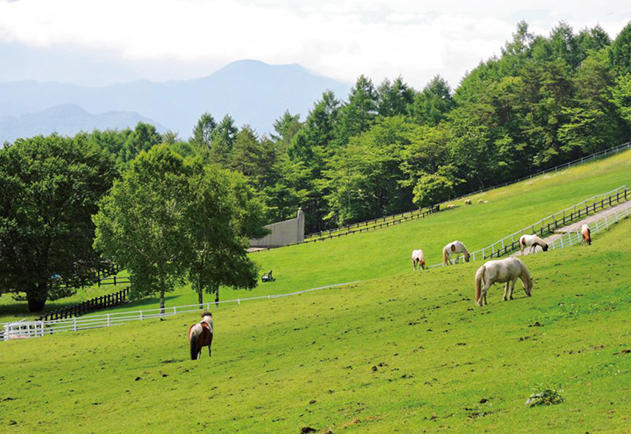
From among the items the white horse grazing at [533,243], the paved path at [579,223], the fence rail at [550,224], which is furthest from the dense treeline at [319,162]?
the paved path at [579,223]

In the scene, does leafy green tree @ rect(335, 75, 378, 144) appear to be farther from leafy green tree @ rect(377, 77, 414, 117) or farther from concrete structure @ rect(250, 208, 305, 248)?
concrete structure @ rect(250, 208, 305, 248)

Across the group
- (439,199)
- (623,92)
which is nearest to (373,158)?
(439,199)

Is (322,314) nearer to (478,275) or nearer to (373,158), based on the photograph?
(478,275)

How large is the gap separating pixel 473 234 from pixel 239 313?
114 ft

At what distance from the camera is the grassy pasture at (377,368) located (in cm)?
1367

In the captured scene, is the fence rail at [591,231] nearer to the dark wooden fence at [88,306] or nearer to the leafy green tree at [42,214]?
the dark wooden fence at [88,306]

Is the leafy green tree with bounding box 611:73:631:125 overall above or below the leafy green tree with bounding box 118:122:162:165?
below

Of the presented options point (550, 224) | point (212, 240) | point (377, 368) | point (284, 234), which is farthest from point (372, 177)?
point (377, 368)

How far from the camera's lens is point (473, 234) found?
67.3 meters

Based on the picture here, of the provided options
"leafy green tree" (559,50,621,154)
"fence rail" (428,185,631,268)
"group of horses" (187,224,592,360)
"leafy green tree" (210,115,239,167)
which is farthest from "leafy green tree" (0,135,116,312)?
"leafy green tree" (559,50,621,154)

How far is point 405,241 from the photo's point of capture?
72000 mm

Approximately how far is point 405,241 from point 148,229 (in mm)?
32269

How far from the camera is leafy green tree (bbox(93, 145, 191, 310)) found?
49.2 m

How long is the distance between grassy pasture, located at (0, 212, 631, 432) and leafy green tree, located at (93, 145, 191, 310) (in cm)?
1286
